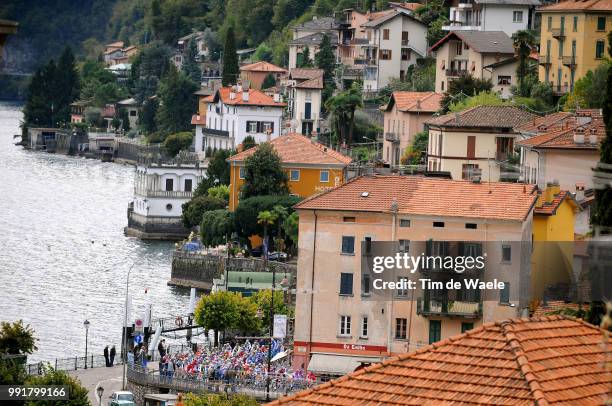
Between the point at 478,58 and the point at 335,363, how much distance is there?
1746 inches

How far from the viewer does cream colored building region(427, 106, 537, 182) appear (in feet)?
210

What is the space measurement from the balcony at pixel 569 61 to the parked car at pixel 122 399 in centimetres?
3623

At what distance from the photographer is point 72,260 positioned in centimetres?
8419

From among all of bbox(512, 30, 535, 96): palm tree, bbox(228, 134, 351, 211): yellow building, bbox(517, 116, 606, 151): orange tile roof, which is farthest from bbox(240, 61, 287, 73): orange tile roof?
bbox(517, 116, 606, 151): orange tile roof

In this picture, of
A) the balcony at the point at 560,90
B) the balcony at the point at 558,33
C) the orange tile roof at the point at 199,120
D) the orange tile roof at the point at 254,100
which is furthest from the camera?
the orange tile roof at the point at 199,120

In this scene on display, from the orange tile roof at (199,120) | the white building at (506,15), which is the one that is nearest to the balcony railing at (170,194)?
the white building at (506,15)

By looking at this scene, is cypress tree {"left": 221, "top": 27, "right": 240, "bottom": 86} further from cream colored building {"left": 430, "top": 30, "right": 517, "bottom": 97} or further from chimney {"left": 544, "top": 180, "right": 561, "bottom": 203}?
chimney {"left": 544, "top": 180, "right": 561, "bottom": 203}

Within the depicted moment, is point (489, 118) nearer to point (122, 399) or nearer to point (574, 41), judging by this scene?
point (574, 41)

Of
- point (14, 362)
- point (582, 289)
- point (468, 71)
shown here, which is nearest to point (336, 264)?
point (14, 362)

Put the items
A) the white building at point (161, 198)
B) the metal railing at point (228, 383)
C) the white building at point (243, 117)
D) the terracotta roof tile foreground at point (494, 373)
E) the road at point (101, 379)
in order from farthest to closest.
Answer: the white building at point (243, 117), the white building at point (161, 198), the road at point (101, 379), the metal railing at point (228, 383), the terracotta roof tile foreground at point (494, 373)

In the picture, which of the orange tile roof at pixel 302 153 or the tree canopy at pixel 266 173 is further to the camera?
the tree canopy at pixel 266 173

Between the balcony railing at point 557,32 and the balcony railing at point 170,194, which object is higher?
the balcony railing at point 557,32

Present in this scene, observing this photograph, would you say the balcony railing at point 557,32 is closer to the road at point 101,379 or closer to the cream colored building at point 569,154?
the cream colored building at point 569,154

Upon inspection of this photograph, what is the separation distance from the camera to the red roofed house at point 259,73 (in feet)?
465
